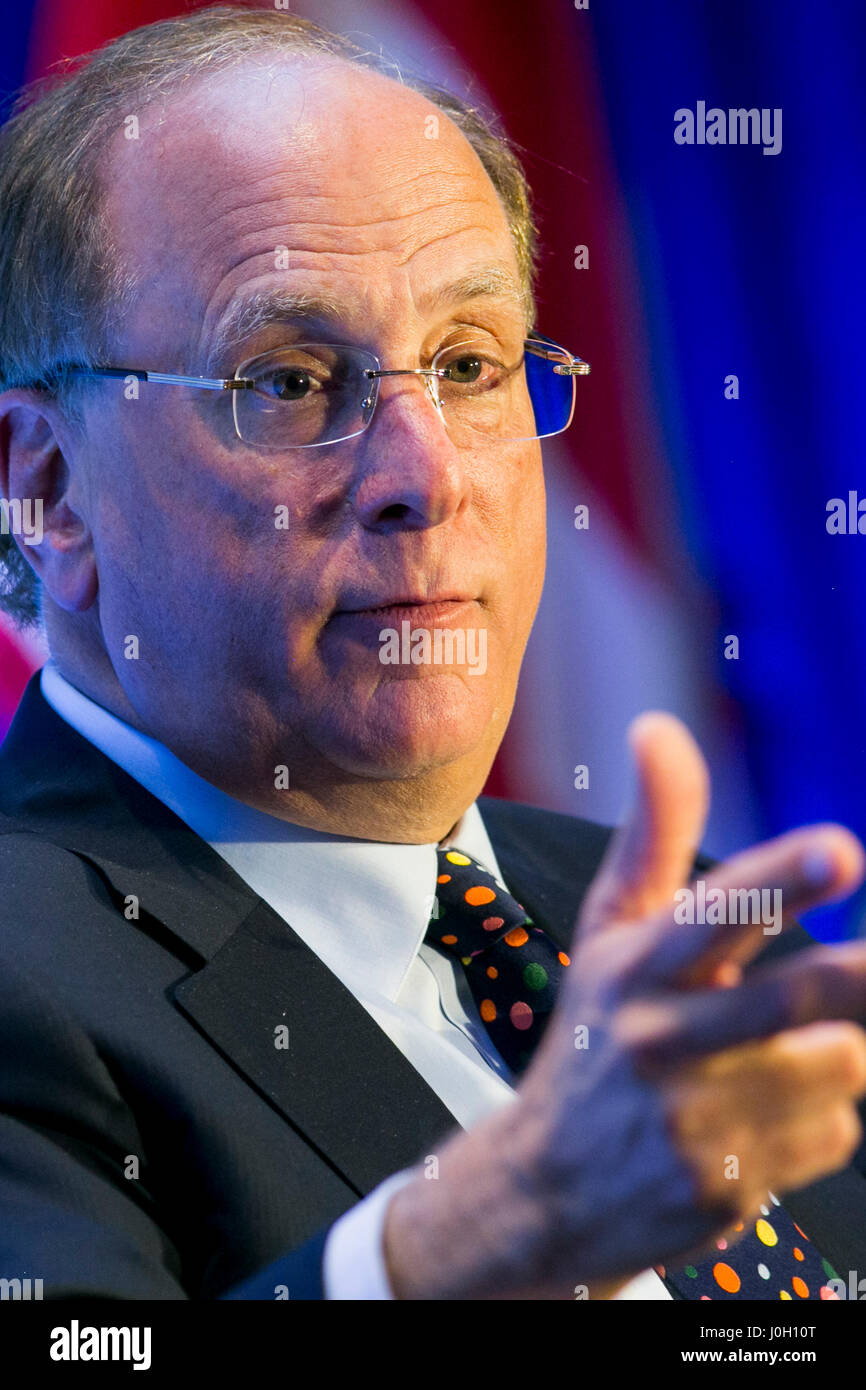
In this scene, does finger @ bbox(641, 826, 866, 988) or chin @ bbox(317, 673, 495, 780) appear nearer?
finger @ bbox(641, 826, 866, 988)

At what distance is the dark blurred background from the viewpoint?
87.6 inches

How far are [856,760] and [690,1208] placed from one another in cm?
167

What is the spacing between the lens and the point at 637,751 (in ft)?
2.67

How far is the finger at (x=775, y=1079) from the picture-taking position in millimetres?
788

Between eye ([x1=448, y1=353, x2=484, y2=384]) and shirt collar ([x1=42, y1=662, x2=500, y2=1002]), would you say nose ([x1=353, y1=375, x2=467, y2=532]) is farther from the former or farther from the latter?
shirt collar ([x1=42, y1=662, x2=500, y2=1002])

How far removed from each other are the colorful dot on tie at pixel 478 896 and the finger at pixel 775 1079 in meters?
0.79

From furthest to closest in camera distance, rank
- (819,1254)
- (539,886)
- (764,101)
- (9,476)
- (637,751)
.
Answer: (764,101) → (539,886) → (9,476) → (819,1254) → (637,751)

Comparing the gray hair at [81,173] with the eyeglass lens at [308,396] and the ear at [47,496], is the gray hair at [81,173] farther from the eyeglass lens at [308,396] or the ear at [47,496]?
the eyeglass lens at [308,396]

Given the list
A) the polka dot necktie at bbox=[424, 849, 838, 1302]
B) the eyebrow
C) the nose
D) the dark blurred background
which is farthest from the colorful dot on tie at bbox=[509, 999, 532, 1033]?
the dark blurred background

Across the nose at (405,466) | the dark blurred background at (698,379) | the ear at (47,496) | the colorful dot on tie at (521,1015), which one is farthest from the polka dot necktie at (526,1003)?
the dark blurred background at (698,379)

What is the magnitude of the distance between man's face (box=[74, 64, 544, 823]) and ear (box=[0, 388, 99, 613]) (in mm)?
47
